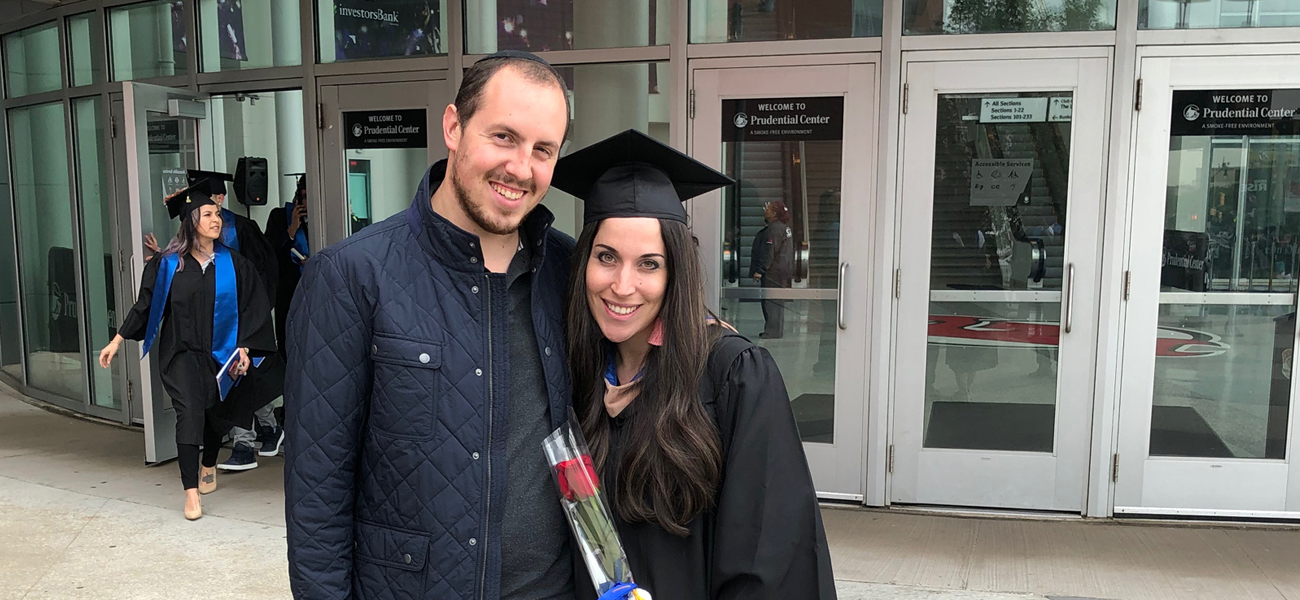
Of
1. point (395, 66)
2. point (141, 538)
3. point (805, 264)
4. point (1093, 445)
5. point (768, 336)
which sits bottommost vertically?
point (141, 538)

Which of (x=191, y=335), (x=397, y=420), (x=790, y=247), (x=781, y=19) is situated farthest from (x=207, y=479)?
(x=397, y=420)

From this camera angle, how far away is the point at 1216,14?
4461 mm

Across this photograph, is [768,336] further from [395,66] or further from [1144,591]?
[395,66]

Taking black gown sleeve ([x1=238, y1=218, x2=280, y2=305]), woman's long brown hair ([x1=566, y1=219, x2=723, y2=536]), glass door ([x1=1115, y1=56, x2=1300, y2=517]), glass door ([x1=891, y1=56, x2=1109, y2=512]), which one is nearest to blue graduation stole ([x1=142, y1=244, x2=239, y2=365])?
black gown sleeve ([x1=238, y1=218, x2=280, y2=305])

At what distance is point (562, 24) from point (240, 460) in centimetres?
334

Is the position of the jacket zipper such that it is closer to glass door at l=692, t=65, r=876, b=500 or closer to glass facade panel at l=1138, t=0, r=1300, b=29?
glass door at l=692, t=65, r=876, b=500

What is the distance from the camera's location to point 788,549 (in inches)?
67.4

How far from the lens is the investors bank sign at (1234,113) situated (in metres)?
4.48

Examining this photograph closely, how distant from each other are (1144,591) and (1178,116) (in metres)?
2.29

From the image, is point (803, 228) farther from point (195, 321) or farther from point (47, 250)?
point (47, 250)

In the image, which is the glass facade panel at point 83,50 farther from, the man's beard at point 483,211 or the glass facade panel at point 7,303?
the man's beard at point 483,211

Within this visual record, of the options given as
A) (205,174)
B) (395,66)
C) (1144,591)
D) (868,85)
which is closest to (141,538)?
(205,174)

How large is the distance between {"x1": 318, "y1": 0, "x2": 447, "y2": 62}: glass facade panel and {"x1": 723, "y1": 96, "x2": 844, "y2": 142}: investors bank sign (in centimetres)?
181

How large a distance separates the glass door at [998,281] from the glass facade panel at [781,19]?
36cm
